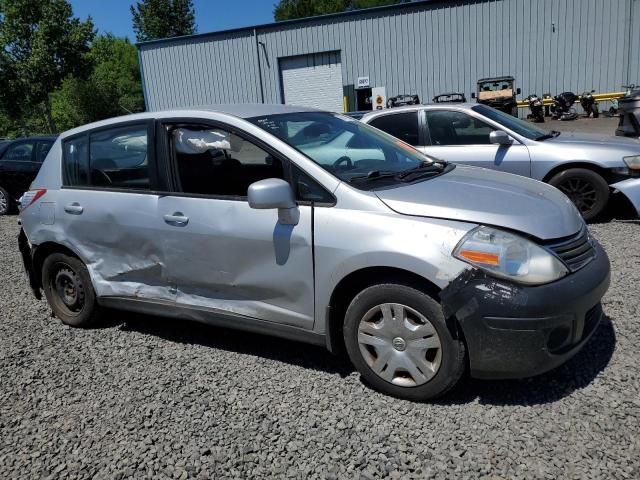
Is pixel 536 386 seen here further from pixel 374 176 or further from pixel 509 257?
pixel 374 176

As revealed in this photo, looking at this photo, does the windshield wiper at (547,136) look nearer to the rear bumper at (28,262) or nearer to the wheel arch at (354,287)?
the wheel arch at (354,287)

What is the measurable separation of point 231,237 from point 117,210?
102cm

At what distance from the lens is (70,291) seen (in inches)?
173

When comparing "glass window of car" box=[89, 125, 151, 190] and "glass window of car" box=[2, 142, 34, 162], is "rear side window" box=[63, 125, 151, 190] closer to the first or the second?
"glass window of car" box=[89, 125, 151, 190]

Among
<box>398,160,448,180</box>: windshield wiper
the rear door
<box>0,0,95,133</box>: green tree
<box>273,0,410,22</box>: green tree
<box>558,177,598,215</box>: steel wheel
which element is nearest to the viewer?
<box>398,160,448,180</box>: windshield wiper

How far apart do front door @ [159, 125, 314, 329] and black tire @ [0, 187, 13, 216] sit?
853 centimetres

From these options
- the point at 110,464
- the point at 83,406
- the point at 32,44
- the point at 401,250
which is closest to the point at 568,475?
the point at 401,250

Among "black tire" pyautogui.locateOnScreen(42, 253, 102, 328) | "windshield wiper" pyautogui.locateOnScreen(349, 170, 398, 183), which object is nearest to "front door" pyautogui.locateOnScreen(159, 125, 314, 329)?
"windshield wiper" pyautogui.locateOnScreen(349, 170, 398, 183)

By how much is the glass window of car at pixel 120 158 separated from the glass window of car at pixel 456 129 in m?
4.37

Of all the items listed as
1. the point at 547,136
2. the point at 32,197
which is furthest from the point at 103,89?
the point at 32,197

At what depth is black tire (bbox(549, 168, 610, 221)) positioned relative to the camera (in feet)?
21.5

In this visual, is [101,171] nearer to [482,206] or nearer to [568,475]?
[482,206]

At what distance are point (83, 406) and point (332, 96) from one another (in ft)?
85.6

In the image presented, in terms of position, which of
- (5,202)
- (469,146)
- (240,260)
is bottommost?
(5,202)
